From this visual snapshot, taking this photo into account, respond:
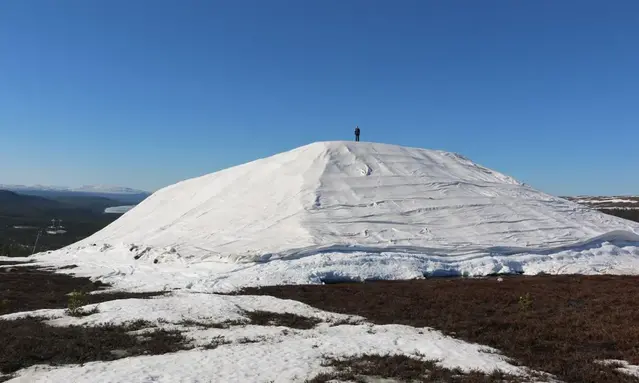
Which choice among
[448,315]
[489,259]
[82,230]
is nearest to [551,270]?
[489,259]

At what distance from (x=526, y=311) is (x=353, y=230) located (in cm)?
1902

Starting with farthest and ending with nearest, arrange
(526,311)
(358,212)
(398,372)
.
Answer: (358,212) → (526,311) → (398,372)

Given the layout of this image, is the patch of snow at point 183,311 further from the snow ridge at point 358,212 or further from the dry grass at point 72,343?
the snow ridge at point 358,212

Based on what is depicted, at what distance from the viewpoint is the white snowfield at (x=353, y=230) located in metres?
33.7

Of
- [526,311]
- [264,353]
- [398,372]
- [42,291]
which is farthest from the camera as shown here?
[42,291]

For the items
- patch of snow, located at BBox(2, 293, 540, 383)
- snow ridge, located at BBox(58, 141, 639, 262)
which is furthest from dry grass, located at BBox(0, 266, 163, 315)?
snow ridge, located at BBox(58, 141, 639, 262)

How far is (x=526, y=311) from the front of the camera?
2086cm

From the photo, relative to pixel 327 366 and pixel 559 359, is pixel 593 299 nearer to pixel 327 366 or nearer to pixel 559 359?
pixel 559 359

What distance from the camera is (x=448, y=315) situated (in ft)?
66.7

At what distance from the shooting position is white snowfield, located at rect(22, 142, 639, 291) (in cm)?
3369

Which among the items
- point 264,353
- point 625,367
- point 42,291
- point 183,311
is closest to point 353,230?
point 183,311

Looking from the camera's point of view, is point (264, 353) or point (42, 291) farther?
point (42, 291)

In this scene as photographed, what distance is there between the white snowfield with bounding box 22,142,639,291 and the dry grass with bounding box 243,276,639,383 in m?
3.63

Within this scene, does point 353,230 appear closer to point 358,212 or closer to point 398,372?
point 358,212
